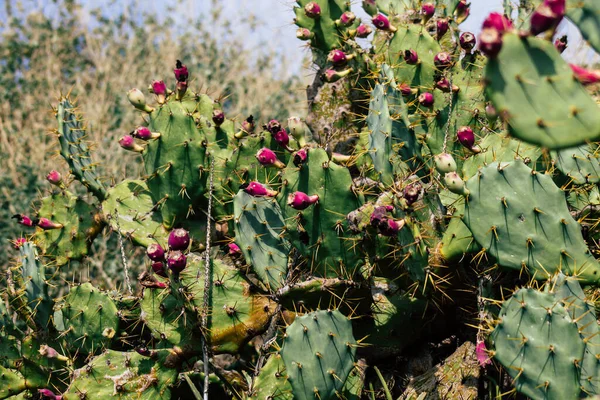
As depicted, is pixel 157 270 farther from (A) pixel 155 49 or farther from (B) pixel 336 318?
(A) pixel 155 49

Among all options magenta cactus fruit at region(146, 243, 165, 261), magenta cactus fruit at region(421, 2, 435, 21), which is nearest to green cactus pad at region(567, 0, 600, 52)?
magenta cactus fruit at region(146, 243, 165, 261)

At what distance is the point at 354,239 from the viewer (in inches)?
92.6

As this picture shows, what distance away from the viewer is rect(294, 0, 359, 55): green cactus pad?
326 centimetres

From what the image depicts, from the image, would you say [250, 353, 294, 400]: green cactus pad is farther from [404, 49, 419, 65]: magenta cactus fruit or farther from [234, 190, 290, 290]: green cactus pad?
[404, 49, 419, 65]: magenta cactus fruit

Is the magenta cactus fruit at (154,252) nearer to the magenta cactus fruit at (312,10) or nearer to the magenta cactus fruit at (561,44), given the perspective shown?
the magenta cactus fruit at (312,10)

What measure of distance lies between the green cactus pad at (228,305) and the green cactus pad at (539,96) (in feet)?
4.74

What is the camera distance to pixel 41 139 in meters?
7.57

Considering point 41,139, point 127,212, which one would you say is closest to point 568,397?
point 127,212

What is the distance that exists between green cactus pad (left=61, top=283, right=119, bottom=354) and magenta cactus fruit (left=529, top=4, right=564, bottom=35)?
2.09m

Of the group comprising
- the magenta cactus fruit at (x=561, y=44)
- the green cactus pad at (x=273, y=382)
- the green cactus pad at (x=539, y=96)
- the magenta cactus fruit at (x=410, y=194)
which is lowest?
the green cactus pad at (x=273, y=382)

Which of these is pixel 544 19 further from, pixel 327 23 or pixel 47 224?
pixel 47 224

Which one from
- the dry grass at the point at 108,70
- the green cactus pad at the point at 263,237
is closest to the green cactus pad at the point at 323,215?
the green cactus pad at the point at 263,237

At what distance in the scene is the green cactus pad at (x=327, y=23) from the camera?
3.26 meters

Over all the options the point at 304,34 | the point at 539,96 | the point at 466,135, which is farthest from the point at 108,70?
the point at 539,96
